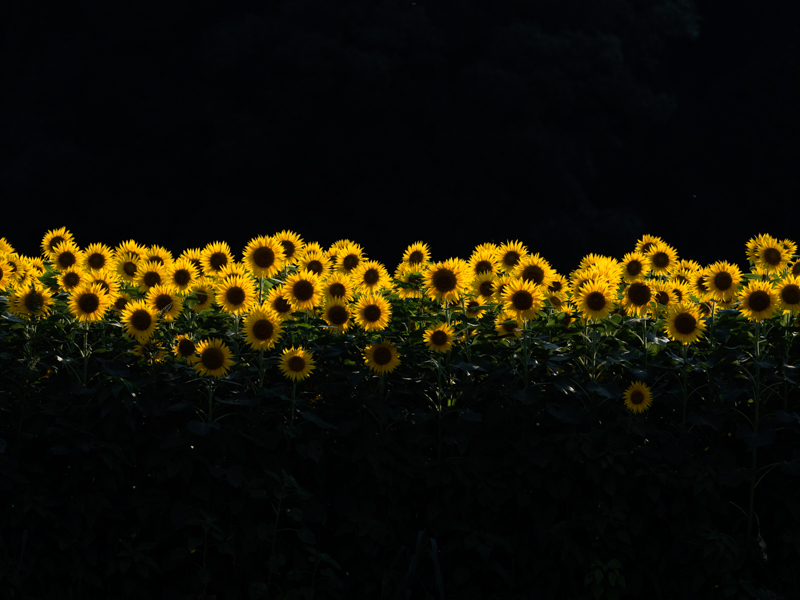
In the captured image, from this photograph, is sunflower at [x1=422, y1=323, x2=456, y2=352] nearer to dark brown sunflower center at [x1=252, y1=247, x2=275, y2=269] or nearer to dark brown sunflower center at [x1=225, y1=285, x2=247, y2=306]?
dark brown sunflower center at [x1=225, y1=285, x2=247, y2=306]

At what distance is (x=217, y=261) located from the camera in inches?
196

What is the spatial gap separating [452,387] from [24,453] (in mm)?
1981

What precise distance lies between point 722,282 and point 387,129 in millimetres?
21086

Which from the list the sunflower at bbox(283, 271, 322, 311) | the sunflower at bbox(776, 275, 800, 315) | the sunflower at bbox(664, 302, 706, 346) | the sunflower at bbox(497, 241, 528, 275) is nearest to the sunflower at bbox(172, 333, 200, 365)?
the sunflower at bbox(283, 271, 322, 311)

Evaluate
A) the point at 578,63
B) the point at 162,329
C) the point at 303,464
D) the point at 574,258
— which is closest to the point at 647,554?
the point at 303,464

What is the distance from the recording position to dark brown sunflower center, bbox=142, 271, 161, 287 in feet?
15.3

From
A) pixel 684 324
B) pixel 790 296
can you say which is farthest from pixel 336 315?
pixel 790 296

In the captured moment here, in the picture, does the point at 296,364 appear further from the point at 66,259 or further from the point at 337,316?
the point at 66,259

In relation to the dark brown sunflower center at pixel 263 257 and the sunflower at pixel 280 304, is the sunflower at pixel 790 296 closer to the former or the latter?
the sunflower at pixel 280 304

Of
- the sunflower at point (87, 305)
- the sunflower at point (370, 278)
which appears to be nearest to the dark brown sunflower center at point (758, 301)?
the sunflower at point (370, 278)

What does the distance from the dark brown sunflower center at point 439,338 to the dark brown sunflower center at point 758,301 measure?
1451 mm

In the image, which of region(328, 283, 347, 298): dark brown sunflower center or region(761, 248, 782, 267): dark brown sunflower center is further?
region(761, 248, 782, 267): dark brown sunflower center

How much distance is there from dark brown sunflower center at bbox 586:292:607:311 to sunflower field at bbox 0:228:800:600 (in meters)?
0.01

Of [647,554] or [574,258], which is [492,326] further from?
[574,258]
